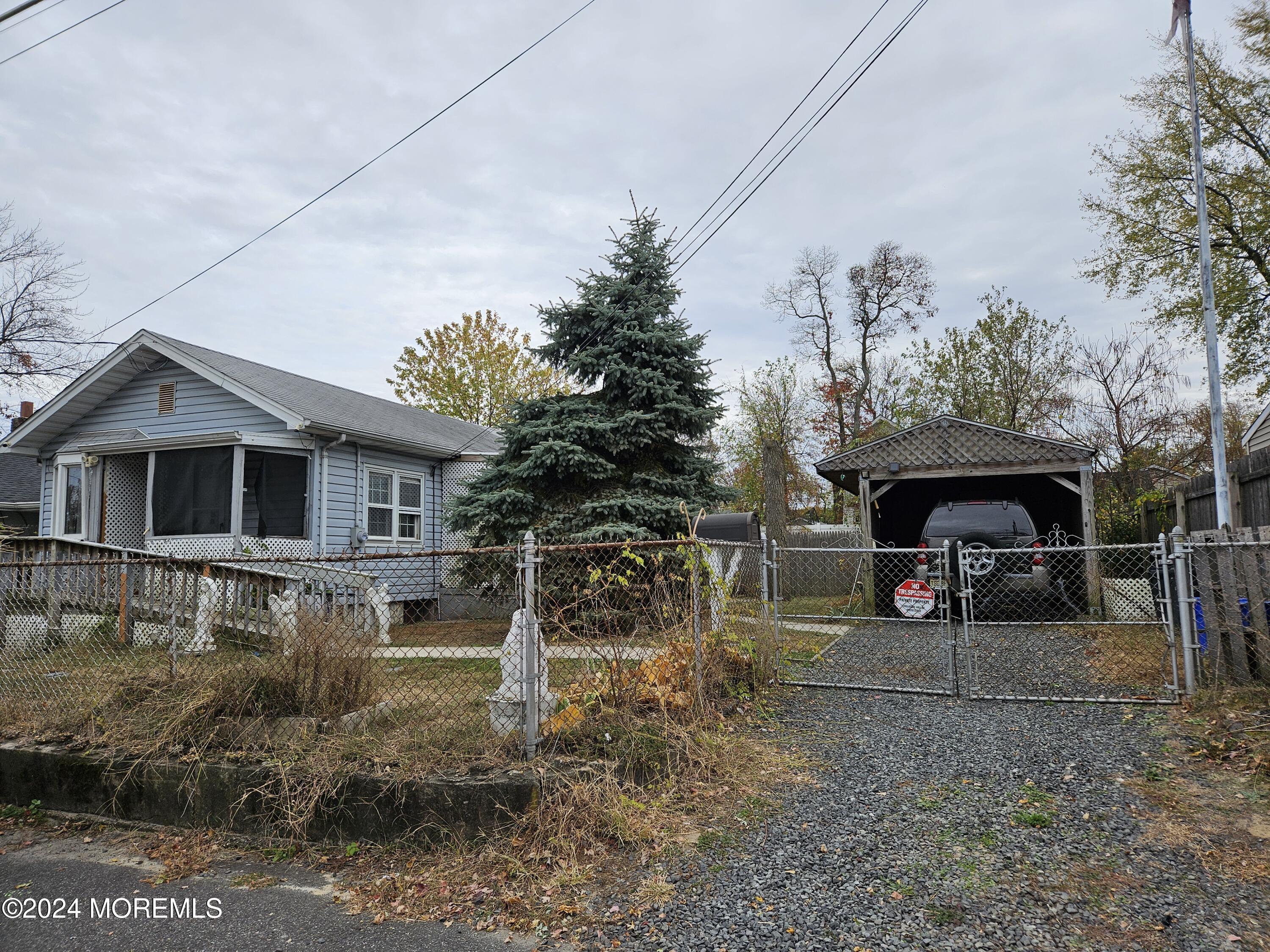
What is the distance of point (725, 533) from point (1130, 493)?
9678 millimetres

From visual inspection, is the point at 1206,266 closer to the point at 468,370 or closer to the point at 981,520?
the point at 981,520

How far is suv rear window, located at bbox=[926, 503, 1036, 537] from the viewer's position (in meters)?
9.50

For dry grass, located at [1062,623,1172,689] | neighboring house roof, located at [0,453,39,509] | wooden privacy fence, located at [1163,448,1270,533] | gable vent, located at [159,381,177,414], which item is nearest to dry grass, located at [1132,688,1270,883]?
dry grass, located at [1062,623,1172,689]

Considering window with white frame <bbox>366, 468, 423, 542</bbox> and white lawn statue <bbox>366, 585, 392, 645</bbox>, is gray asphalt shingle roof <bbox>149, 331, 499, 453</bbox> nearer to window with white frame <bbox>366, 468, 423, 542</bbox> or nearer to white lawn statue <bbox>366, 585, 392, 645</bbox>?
window with white frame <bbox>366, 468, 423, 542</bbox>

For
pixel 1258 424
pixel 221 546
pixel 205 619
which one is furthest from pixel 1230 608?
pixel 1258 424

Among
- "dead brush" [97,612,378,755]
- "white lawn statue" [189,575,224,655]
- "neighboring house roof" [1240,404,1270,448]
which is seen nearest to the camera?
"dead brush" [97,612,378,755]

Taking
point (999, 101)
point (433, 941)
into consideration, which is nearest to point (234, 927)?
point (433, 941)

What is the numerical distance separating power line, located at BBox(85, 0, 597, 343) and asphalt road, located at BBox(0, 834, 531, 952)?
7.94m

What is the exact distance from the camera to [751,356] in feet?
101

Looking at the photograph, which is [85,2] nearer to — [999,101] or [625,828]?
[625,828]

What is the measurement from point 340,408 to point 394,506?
2057 mm

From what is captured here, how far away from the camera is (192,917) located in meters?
3.03

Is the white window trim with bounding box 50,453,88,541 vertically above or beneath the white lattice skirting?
above

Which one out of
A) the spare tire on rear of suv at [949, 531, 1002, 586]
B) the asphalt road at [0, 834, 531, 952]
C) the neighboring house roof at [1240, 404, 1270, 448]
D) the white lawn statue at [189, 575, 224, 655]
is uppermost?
the neighboring house roof at [1240, 404, 1270, 448]
